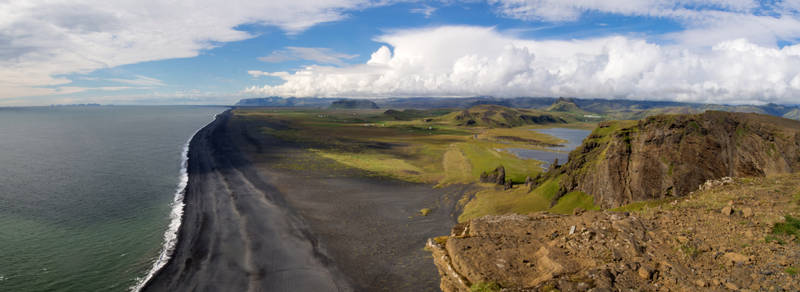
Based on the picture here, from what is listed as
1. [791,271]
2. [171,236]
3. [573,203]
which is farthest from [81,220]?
[791,271]

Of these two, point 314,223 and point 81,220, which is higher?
point 81,220

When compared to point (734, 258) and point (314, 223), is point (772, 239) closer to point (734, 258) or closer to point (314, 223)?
point (734, 258)

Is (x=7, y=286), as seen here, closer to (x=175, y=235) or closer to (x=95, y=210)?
(x=175, y=235)

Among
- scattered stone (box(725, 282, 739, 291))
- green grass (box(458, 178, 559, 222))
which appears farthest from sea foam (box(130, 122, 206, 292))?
scattered stone (box(725, 282, 739, 291))

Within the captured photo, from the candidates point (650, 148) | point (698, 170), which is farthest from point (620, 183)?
point (698, 170)

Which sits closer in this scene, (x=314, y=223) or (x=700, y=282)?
(x=700, y=282)

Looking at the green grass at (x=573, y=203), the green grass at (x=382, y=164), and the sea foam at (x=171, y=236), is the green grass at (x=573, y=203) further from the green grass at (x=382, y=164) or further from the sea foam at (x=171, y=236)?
the sea foam at (x=171, y=236)

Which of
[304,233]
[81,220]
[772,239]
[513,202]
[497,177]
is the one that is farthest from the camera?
[497,177]
